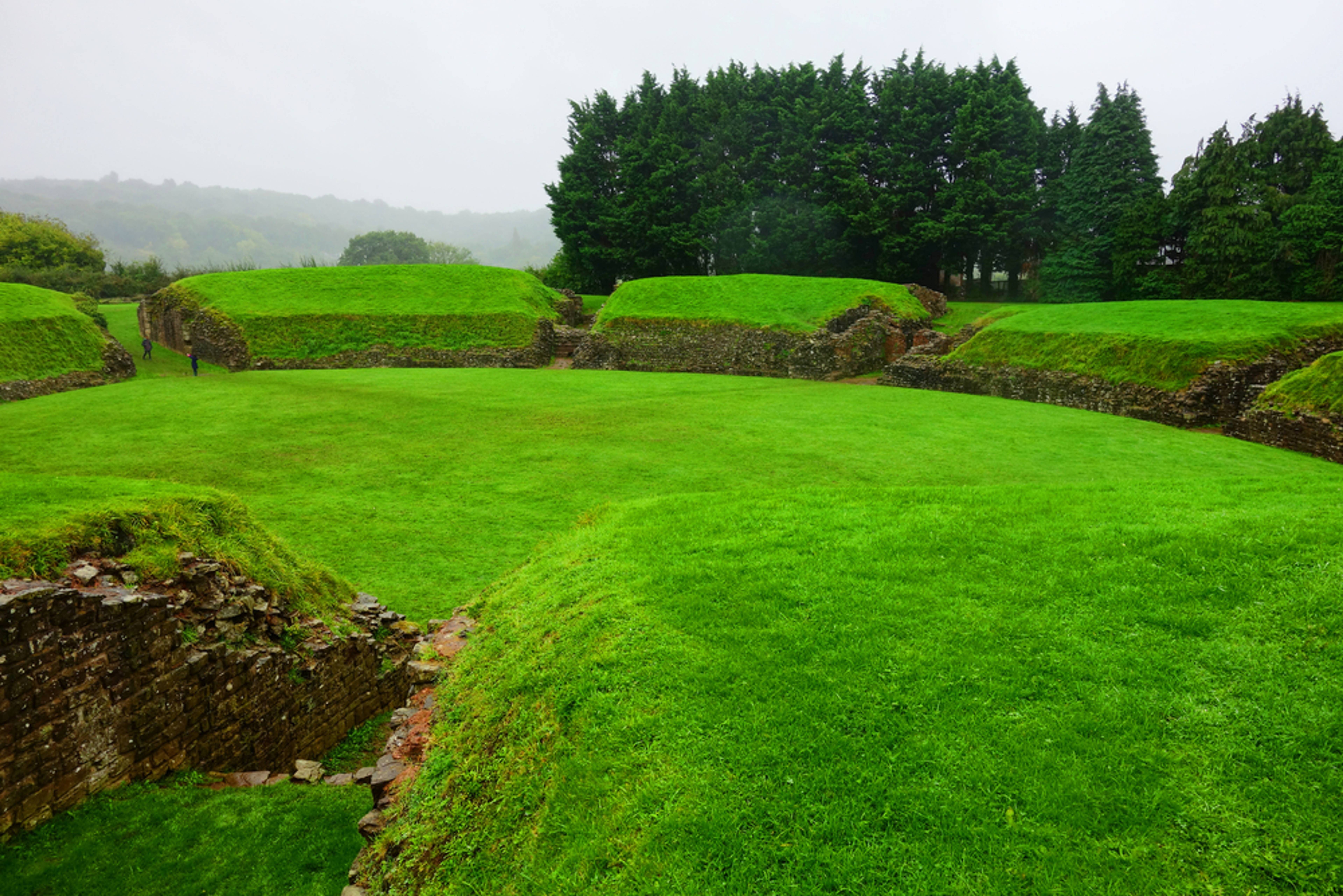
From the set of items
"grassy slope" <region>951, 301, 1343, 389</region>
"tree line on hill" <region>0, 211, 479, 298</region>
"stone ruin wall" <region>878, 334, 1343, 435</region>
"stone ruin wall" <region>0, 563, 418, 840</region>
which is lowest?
"stone ruin wall" <region>0, 563, 418, 840</region>

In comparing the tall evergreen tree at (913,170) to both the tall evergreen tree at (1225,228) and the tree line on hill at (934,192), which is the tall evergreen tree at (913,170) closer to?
A: the tree line on hill at (934,192)

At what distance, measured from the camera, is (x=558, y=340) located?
107 ft

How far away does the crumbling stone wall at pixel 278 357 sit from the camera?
92.8ft

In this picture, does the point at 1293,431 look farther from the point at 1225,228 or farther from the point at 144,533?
the point at 1225,228

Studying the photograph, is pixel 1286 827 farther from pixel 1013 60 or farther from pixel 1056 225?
pixel 1013 60

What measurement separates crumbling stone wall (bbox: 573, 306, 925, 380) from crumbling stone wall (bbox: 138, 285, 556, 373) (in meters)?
2.51

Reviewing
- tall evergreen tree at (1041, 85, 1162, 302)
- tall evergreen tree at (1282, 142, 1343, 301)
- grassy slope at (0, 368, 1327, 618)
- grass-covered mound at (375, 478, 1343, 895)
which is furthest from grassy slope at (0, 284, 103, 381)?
tall evergreen tree at (1282, 142, 1343, 301)

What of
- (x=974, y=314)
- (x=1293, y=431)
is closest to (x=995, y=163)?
(x=974, y=314)

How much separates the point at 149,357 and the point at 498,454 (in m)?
25.4

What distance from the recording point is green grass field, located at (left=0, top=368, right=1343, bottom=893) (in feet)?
9.34

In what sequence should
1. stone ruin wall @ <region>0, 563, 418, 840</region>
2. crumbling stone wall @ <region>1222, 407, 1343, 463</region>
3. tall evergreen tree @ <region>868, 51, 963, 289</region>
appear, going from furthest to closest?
tall evergreen tree @ <region>868, 51, 963, 289</region> < crumbling stone wall @ <region>1222, 407, 1343, 463</region> < stone ruin wall @ <region>0, 563, 418, 840</region>

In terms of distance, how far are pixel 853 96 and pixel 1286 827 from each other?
48.6m

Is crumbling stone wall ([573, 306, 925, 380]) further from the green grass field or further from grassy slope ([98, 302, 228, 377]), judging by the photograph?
the green grass field

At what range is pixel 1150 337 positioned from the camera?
19938mm
